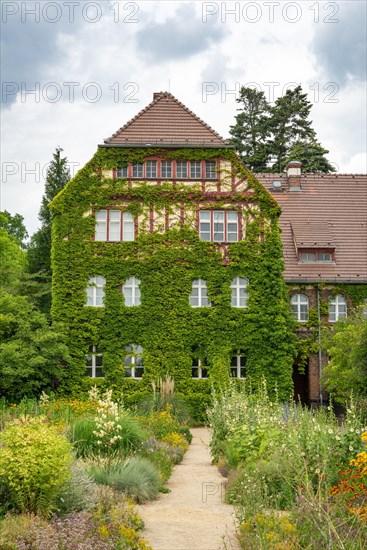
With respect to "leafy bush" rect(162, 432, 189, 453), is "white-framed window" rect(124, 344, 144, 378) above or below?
above

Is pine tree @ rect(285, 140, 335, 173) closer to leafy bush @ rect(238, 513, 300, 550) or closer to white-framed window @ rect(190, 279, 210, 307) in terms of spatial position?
white-framed window @ rect(190, 279, 210, 307)

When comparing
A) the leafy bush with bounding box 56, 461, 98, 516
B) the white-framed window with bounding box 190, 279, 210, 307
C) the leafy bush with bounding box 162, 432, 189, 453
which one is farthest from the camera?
the white-framed window with bounding box 190, 279, 210, 307

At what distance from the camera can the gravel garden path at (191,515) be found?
403 inches

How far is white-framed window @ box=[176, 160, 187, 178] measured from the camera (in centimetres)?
3259

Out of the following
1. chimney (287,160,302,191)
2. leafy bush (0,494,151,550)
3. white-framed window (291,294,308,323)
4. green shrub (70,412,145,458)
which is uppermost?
chimney (287,160,302,191)

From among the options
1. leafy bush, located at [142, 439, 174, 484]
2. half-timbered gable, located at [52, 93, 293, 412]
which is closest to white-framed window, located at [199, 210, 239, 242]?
half-timbered gable, located at [52, 93, 293, 412]

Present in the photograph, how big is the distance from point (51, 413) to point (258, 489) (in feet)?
31.7

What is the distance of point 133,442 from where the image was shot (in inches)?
622

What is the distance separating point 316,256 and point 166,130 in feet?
28.6

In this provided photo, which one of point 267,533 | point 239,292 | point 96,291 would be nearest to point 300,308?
point 239,292

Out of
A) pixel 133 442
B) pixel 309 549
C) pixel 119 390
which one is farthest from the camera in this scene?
pixel 119 390

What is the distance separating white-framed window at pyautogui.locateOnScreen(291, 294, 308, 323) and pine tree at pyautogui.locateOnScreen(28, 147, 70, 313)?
12.2m

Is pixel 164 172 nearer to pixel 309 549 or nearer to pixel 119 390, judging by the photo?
pixel 119 390

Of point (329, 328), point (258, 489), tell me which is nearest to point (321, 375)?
point (329, 328)
